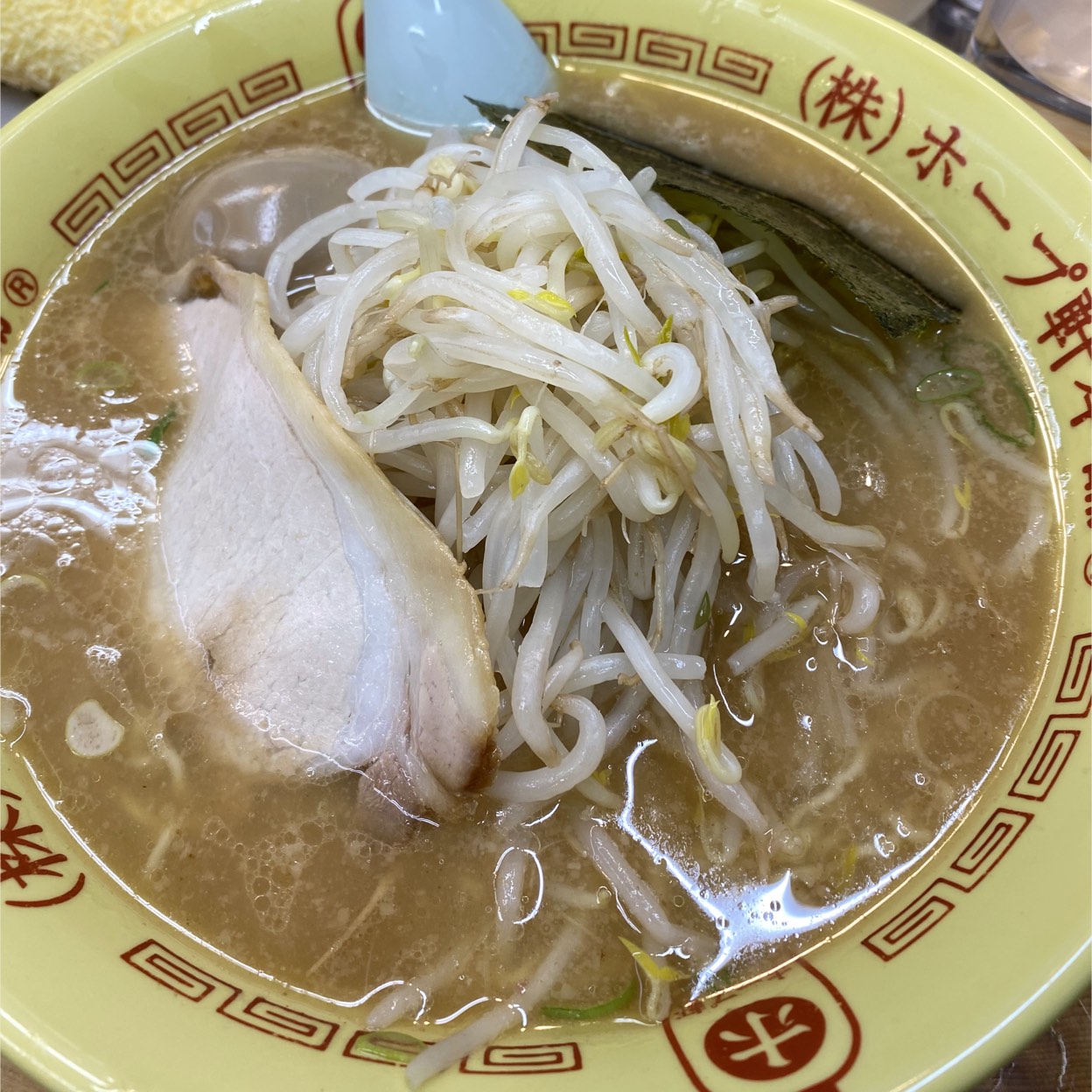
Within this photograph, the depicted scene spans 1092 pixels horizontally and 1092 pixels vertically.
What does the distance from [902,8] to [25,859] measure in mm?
2827

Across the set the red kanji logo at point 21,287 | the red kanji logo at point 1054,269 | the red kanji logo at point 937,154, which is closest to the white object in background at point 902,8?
the red kanji logo at point 937,154

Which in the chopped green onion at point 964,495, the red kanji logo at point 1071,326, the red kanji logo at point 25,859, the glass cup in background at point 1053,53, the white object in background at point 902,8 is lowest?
the red kanji logo at point 25,859

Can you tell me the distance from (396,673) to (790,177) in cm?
142

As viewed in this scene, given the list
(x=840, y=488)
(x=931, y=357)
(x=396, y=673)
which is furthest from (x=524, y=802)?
(x=931, y=357)

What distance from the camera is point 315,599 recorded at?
1493 millimetres

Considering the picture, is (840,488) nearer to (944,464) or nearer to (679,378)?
(944,464)

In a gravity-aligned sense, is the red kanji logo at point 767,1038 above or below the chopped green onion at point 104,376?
above

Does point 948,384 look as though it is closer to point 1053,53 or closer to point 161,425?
point 1053,53

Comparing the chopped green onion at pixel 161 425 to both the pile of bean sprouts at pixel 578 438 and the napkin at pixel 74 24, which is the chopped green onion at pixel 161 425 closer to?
the pile of bean sprouts at pixel 578 438

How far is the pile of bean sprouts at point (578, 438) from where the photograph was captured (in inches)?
52.7

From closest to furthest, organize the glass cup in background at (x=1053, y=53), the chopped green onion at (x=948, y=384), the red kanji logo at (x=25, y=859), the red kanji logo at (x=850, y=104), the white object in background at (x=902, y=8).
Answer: the red kanji logo at (x=25, y=859), the chopped green onion at (x=948, y=384), the red kanji logo at (x=850, y=104), the glass cup in background at (x=1053, y=53), the white object in background at (x=902, y=8)

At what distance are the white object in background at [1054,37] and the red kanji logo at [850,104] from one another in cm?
74

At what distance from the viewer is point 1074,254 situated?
1.65m

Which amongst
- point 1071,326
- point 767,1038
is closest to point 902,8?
point 1071,326
